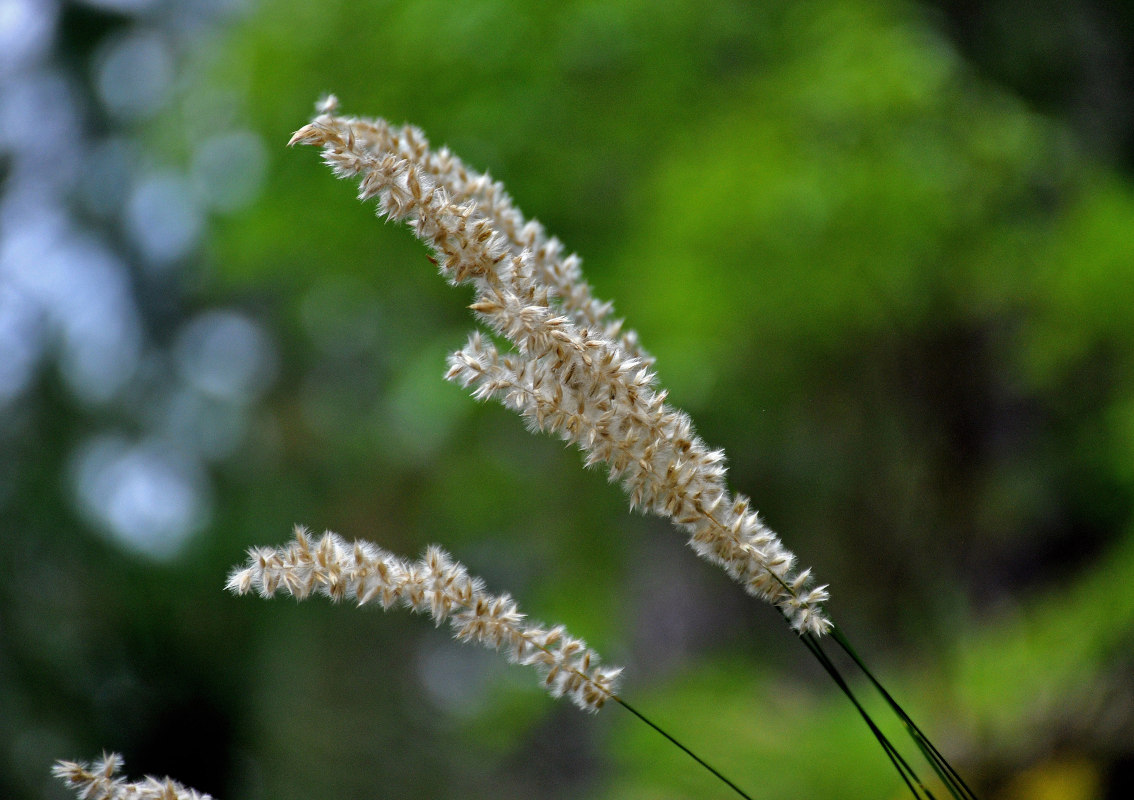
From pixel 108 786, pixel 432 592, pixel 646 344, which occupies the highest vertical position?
pixel 646 344

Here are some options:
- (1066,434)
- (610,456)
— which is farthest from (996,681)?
(610,456)

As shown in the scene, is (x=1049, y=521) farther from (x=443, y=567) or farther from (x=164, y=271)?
(x=164, y=271)

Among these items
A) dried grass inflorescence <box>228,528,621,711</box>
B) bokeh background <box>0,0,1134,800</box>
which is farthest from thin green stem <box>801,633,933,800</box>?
bokeh background <box>0,0,1134,800</box>

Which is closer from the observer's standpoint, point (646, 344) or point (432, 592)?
point (432, 592)

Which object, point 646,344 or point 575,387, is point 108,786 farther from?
point 646,344

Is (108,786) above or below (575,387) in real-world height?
below

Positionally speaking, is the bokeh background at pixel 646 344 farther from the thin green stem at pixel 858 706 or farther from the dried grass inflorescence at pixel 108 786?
the dried grass inflorescence at pixel 108 786

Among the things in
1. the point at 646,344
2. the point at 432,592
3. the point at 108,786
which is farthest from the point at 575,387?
the point at 646,344
